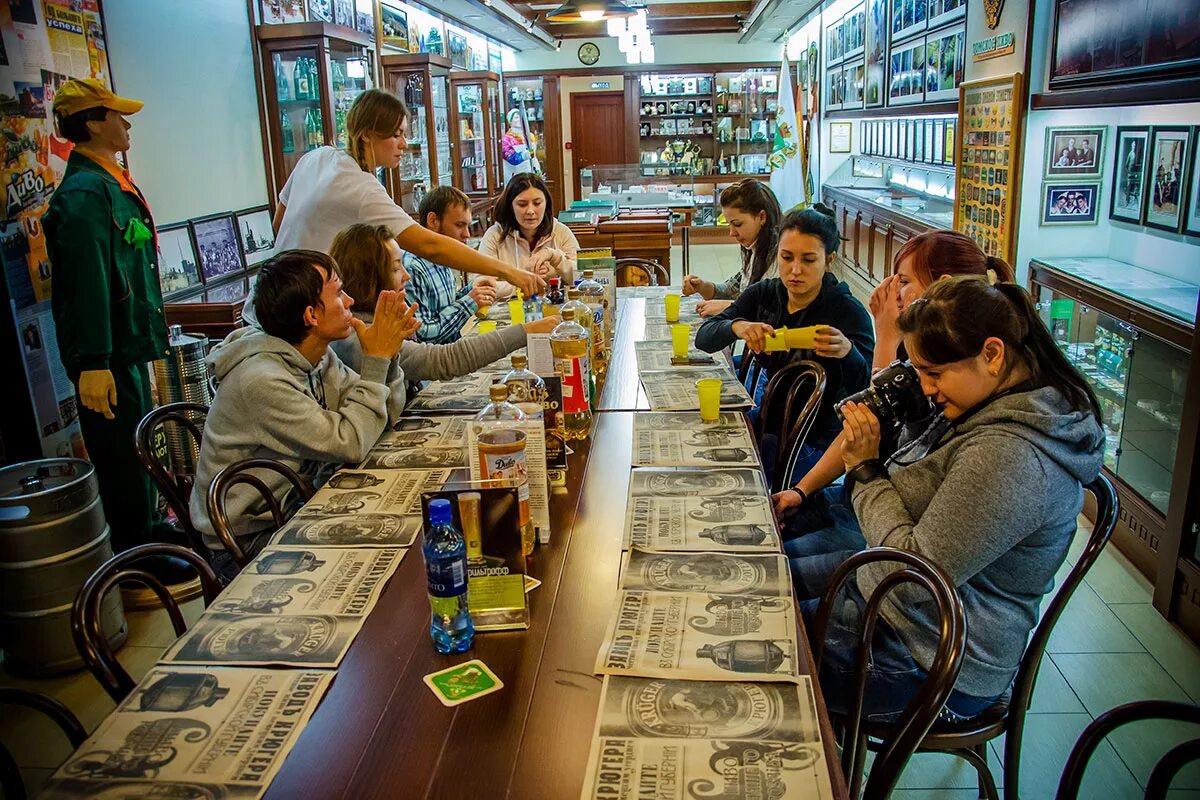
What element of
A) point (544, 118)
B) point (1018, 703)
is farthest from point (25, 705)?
point (544, 118)

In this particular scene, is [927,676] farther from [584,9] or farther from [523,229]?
[584,9]

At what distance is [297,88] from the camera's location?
5500 mm

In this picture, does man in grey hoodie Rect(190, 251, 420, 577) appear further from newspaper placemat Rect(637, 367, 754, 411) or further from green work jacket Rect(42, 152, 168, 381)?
green work jacket Rect(42, 152, 168, 381)

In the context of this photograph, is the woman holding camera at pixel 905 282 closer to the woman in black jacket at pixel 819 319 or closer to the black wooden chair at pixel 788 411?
the black wooden chair at pixel 788 411

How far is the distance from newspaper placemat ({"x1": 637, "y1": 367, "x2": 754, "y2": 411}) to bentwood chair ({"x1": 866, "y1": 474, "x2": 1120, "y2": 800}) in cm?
113

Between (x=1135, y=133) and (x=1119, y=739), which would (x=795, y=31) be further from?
(x=1119, y=739)

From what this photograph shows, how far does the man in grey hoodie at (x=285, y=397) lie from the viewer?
233cm

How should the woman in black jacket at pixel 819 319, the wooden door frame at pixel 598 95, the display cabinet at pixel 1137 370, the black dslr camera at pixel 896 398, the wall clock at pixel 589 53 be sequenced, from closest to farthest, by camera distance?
the black dslr camera at pixel 896 398
the woman in black jacket at pixel 819 319
the display cabinet at pixel 1137 370
the wall clock at pixel 589 53
the wooden door frame at pixel 598 95

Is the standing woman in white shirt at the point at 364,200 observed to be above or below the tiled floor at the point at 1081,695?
above

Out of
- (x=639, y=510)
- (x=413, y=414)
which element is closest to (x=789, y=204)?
(x=413, y=414)

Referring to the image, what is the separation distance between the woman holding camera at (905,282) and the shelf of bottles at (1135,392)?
1.20 meters

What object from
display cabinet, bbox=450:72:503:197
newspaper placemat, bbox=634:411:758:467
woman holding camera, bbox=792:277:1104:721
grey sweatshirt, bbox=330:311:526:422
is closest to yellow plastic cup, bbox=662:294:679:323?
grey sweatshirt, bbox=330:311:526:422

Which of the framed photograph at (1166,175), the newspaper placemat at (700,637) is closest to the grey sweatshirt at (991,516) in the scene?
the newspaper placemat at (700,637)

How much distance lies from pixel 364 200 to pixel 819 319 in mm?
1841
